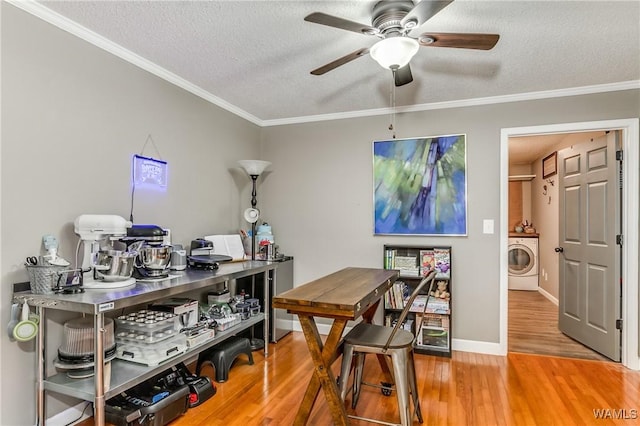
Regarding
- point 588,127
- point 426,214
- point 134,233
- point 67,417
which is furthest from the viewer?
point 426,214

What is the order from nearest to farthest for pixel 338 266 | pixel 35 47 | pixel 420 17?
pixel 420 17
pixel 35 47
pixel 338 266

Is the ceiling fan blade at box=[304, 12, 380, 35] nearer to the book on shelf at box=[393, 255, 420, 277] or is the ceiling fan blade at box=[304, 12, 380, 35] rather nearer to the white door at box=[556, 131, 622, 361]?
the book on shelf at box=[393, 255, 420, 277]

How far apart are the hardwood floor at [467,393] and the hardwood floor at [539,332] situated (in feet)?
0.68

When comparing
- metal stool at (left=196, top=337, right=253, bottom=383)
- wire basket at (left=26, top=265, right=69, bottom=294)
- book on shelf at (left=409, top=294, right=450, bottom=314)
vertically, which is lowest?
metal stool at (left=196, top=337, right=253, bottom=383)

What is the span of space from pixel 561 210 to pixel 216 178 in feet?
12.3

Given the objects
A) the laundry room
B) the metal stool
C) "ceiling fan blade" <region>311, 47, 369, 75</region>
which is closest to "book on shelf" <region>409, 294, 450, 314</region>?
the metal stool

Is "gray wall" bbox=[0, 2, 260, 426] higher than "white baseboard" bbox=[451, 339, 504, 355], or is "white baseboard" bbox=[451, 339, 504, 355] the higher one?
"gray wall" bbox=[0, 2, 260, 426]

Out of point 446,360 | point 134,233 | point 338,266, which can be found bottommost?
point 446,360

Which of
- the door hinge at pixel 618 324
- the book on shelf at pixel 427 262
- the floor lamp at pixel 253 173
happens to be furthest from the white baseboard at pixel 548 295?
the floor lamp at pixel 253 173

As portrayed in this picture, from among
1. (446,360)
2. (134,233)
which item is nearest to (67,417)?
(134,233)

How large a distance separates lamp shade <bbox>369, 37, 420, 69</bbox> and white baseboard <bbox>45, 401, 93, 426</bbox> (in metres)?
2.72

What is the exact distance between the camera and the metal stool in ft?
8.89

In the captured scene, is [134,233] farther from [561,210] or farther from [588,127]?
[561,210]

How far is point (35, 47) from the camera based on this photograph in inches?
77.2
